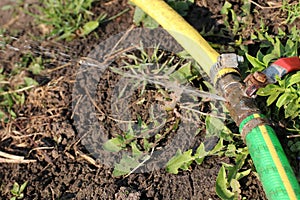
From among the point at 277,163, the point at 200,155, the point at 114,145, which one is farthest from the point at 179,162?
the point at 277,163

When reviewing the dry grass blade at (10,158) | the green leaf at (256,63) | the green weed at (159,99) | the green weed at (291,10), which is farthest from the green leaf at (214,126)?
the dry grass blade at (10,158)

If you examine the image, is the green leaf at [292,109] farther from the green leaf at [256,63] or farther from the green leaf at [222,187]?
the green leaf at [222,187]

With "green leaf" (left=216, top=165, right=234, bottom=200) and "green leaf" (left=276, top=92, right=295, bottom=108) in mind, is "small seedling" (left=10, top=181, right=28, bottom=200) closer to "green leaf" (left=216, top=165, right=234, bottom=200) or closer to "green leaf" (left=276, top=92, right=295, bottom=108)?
"green leaf" (left=216, top=165, right=234, bottom=200)

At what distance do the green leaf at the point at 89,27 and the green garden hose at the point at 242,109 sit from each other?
374 millimetres

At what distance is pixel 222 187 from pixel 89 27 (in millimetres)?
1373

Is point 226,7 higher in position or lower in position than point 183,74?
higher

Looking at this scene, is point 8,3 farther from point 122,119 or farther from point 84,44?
point 122,119

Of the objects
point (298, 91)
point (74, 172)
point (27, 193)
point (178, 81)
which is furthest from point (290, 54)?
point (27, 193)

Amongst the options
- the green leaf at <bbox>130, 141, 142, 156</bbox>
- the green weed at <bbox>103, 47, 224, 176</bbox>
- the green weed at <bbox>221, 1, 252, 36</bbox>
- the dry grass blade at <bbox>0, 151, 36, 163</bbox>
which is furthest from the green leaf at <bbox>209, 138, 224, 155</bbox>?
the dry grass blade at <bbox>0, 151, 36, 163</bbox>

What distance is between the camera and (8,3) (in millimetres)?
3439

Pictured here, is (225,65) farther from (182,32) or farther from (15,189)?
(15,189)

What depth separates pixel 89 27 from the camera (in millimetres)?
2961

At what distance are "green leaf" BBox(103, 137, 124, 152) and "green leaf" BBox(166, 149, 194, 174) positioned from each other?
28cm

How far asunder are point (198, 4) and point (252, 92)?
35.4 inches
